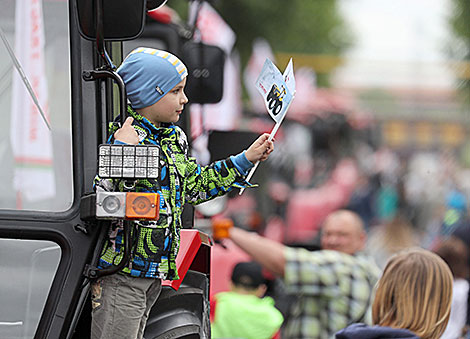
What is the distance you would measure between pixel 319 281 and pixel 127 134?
230cm

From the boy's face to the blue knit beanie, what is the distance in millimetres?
18

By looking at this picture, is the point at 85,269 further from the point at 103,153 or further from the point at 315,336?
the point at 315,336

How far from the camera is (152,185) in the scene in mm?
2609

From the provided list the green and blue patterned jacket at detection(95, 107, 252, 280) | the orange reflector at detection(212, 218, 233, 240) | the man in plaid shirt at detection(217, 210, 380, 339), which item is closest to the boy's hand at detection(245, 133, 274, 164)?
the green and blue patterned jacket at detection(95, 107, 252, 280)

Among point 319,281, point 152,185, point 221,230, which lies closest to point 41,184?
point 152,185

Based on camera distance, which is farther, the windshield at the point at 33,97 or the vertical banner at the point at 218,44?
the vertical banner at the point at 218,44

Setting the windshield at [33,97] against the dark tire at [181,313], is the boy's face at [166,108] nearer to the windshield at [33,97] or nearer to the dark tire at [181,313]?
the windshield at [33,97]

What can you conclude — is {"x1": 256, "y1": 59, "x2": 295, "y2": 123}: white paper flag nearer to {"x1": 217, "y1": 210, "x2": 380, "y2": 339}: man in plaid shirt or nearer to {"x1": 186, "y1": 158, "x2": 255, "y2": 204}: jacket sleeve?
{"x1": 186, "y1": 158, "x2": 255, "y2": 204}: jacket sleeve

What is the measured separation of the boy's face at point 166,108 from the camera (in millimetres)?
2707

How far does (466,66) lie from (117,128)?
90.4 feet

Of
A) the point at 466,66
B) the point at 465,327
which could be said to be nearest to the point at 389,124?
the point at 466,66

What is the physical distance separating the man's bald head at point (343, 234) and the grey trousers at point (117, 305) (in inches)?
99.3

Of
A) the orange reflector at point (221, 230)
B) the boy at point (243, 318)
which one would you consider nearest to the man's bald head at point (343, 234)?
the boy at point (243, 318)

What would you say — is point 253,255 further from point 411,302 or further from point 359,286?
point 411,302
